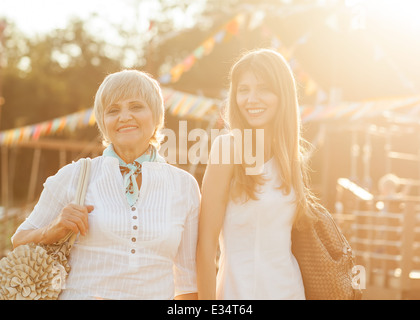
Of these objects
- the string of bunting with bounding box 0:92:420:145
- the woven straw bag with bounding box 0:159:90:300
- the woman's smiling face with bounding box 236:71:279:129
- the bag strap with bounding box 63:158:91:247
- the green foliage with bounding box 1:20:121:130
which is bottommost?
the woven straw bag with bounding box 0:159:90:300

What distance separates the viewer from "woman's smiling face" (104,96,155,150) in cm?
255

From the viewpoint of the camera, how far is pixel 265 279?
259 cm

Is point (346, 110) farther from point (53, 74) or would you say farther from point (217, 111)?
point (53, 74)

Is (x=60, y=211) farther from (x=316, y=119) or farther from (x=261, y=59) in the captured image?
(x=316, y=119)

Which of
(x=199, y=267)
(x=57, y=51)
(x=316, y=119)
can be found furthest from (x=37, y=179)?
(x=199, y=267)

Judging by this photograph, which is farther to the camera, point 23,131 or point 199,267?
point 23,131

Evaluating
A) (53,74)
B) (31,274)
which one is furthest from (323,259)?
(53,74)

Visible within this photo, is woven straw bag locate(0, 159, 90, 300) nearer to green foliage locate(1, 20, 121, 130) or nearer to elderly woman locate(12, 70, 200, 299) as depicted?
elderly woman locate(12, 70, 200, 299)

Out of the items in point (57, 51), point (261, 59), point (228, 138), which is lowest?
point (228, 138)

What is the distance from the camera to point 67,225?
232 cm

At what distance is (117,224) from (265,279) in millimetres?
667

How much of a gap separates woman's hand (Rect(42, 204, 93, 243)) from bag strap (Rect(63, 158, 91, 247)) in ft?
0.11

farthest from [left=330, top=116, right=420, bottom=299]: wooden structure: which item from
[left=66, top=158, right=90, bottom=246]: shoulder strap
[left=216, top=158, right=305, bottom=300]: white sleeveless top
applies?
[left=66, top=158, right=90, bottom=246]: shoulder strap
